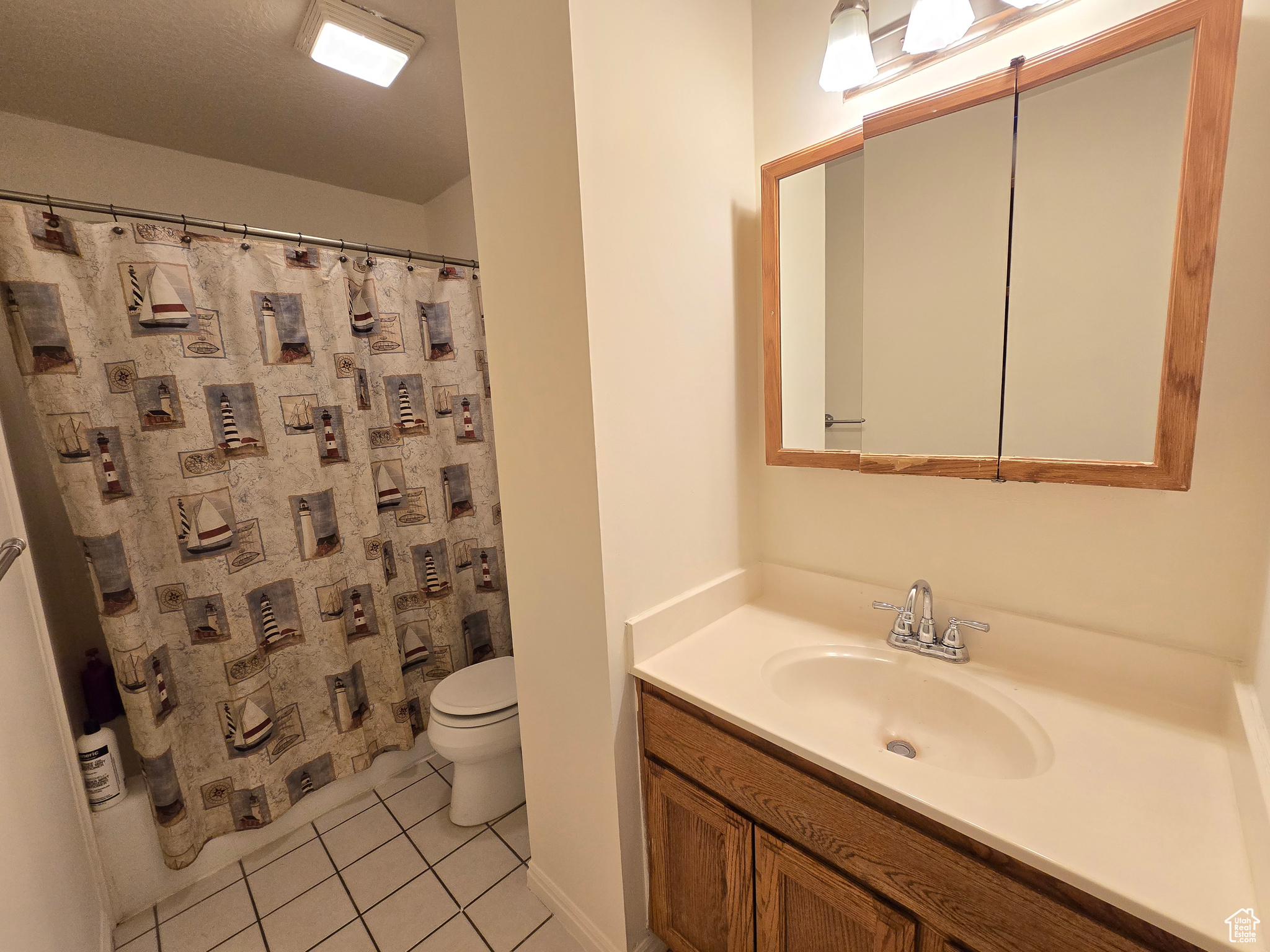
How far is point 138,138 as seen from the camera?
76.3 inches

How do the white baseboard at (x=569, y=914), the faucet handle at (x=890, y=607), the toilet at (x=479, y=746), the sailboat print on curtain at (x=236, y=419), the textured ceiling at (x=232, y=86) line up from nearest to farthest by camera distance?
the faucet handle at (x=890, y=607) < the white baseboard at (x=569, y=914) < the textured ceiling at (x=232, y=86) < the sailboat print on curtain at (x=236, y=419) < the toilet at (x=479, y=746)

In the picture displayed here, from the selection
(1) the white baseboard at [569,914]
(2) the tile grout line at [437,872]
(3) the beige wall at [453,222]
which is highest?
(3) the beige wall at [453,222]

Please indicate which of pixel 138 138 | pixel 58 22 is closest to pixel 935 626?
pixel 58 22

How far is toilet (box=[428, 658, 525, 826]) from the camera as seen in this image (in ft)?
5.32

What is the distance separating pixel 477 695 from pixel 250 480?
0.99 meters

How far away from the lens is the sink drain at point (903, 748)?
0.99 m

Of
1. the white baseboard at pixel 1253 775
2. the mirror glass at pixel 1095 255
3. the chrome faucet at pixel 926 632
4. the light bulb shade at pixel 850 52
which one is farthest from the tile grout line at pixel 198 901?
the light bulb shade at pixel 850 52

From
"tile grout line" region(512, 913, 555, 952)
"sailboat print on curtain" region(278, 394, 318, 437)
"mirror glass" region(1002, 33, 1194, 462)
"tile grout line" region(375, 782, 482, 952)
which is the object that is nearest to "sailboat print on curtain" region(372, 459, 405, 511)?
"sailboat print on curtain" region(278, 394, 318, 437)

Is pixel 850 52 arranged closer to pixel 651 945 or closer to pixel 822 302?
pixel 822 302

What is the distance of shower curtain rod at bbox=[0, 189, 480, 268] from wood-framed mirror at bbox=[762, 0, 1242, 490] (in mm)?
894

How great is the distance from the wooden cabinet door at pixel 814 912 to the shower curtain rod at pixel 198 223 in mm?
1453

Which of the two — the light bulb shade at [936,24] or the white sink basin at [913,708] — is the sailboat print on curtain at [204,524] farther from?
the light bulb shade at [936,24]

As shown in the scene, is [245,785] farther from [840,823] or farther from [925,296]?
[925,296]
